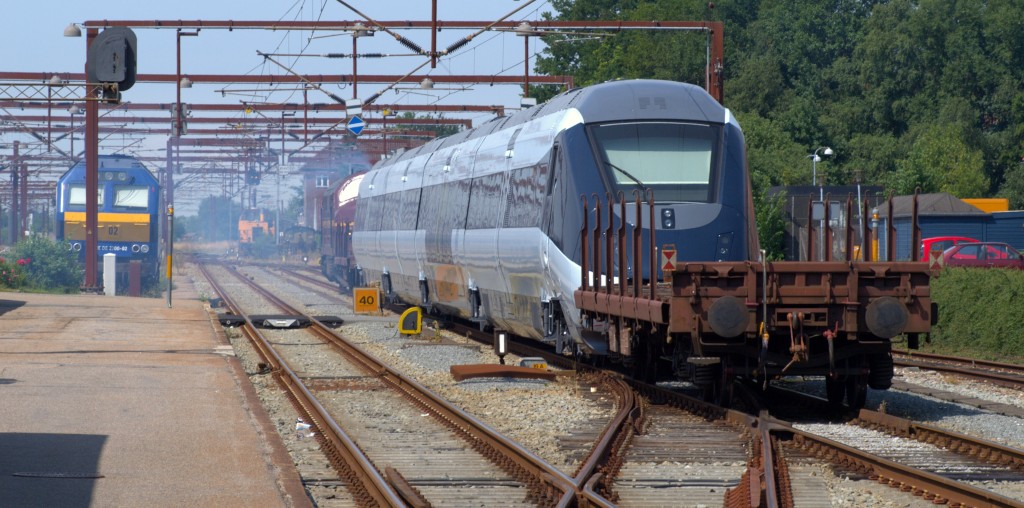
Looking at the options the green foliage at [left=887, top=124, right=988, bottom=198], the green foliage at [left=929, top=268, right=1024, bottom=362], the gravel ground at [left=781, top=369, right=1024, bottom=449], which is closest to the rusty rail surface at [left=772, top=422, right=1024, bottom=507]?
the gravel ground at [left=781, top=369, right=1024, bottom=449]

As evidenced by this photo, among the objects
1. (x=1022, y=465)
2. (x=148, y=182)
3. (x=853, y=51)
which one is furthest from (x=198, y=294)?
(x=853, y=51)

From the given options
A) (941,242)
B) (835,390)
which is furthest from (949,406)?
(941,242)

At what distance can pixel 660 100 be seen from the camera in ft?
52.4

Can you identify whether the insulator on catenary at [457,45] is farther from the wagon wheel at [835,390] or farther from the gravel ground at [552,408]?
the wagon wheel at [835,390]

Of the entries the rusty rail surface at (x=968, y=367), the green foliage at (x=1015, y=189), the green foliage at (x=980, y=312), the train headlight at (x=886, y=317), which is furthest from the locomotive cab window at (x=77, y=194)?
the green foliage at (x=1015, y=189)

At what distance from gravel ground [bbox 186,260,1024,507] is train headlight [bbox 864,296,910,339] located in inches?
47.6

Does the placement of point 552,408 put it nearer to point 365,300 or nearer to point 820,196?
point 365,300

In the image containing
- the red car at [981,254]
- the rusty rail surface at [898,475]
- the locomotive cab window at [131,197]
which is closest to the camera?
the rusty rail surface at [898,475]

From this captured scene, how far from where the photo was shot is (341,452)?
11.0 metres

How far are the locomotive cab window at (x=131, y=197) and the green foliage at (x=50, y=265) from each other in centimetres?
324

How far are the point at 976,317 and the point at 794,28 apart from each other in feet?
204

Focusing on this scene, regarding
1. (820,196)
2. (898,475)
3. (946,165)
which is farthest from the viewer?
(946,165)

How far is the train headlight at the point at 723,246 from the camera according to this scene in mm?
15104

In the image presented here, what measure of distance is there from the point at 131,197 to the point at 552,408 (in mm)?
35554
